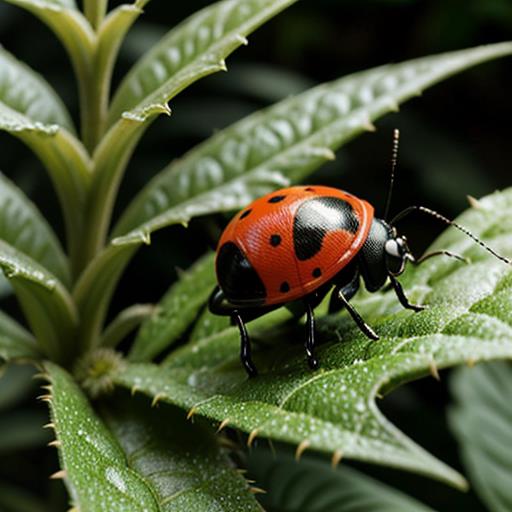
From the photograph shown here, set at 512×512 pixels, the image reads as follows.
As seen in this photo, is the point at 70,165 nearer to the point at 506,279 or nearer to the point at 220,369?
the point at 220,369

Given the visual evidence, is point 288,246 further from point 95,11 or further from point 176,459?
point 95,11

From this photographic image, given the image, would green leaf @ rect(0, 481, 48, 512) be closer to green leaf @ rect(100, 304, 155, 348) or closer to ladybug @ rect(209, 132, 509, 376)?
green leaf @ rect(100, 304, 155, 348)

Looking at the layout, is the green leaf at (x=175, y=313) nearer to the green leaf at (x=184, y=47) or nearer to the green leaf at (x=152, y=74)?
the green leaf at (x=152, y=74)

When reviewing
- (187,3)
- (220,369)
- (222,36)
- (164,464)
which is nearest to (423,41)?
(187,3)

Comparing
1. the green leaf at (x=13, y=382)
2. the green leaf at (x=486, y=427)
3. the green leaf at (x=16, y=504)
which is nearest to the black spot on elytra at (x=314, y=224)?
the green leaf at (x=486, y=427)

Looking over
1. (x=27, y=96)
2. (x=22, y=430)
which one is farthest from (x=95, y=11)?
(x=22, y=430)

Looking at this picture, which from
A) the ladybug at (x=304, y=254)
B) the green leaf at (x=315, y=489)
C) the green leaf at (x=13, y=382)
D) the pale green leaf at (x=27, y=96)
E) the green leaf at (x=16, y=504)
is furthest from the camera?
the green leaf at (x=13, y=382)
